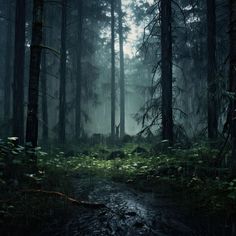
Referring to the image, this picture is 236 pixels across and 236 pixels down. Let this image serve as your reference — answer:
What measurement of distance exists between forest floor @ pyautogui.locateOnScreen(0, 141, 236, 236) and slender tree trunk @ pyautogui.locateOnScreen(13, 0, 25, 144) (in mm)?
7866

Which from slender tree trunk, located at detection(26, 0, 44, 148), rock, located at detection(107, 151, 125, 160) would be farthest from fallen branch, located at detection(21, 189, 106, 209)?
rock, located at detection(107, 151, 125, 160)

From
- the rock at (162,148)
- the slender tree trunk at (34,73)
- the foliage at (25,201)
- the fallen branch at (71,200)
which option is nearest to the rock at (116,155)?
the rock at (162,148)

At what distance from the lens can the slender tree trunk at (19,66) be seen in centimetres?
1581

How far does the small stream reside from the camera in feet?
15.9

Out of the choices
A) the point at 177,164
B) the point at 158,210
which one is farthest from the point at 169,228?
the point at 177,164

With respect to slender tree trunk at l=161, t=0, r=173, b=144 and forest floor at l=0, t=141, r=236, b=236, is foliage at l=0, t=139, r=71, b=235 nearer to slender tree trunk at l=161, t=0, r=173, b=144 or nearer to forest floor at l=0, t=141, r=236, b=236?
forest floor at l=0, t=141, r=236, b=236

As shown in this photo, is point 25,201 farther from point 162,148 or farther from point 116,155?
point 116,155

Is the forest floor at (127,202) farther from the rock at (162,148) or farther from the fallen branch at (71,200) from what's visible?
the rock at (162,148)

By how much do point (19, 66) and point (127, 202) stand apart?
39.4 feet

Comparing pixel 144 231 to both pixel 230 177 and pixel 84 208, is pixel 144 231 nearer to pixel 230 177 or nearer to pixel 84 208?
pixel 84 208

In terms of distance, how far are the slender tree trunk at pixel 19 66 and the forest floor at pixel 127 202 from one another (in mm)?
7866

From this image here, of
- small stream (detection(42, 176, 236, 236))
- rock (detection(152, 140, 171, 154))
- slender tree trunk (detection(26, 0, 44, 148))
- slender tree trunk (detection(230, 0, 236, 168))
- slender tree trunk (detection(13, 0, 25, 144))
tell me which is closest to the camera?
small stream (detection(42, 176, 236, 236))

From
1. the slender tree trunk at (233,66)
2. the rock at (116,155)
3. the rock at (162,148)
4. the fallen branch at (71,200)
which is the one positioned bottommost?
→ the fallen branch at (71,200)

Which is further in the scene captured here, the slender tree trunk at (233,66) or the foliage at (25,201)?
the slender tree trunk at (233,66)
